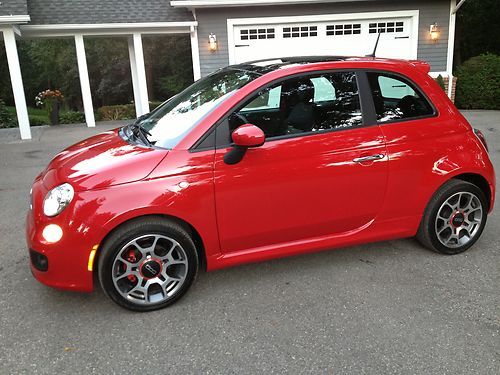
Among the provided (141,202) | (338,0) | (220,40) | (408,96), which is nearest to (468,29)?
(338,0)

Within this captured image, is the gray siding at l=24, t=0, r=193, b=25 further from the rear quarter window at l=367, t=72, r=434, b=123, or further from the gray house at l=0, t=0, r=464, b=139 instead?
the rear quarter window at l=367, t=72, r=434, b=123

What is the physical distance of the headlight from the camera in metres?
2.99

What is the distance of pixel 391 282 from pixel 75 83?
97.8 feet

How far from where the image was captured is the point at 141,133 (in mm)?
3744

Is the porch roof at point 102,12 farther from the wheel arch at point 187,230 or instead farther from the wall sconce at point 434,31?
the wheel arch at point 187,230

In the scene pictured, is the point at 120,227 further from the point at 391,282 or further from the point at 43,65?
the point at 43,65

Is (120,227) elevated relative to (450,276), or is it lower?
elevated

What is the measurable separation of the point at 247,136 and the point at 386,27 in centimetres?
1236

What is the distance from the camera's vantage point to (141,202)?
118 inches

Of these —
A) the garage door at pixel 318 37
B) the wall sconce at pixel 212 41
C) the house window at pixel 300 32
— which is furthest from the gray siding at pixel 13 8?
the house window at pixel 300 32

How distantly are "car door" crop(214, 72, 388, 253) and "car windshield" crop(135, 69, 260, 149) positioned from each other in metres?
0.24

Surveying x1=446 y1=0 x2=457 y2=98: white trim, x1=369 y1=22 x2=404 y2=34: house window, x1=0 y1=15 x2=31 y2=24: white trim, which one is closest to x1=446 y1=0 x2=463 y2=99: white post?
x1=446 y1=0 x2=457 y2=98: white trim

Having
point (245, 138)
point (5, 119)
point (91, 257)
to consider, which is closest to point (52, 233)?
point (91, 257)

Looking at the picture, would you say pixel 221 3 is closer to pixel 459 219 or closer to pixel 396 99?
pixel 396 99
